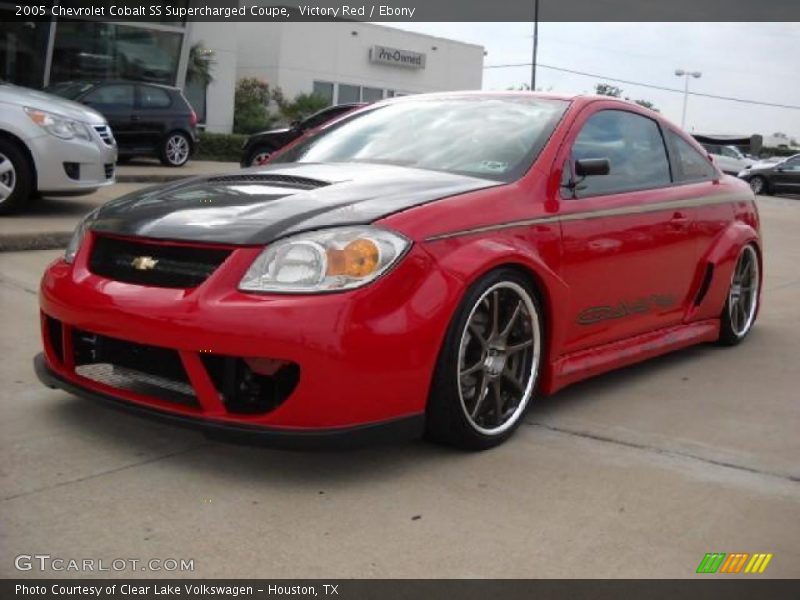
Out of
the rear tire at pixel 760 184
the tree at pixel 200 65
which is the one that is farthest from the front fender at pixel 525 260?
the rear tire at pixel 760 184

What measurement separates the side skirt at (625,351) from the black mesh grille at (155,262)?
1500 mm

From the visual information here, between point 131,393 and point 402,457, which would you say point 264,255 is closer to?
point 131,393

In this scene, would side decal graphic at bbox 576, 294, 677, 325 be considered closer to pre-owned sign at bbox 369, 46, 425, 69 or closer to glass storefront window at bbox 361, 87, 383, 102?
glass storefront window at bbox 361, 87, 383, 102

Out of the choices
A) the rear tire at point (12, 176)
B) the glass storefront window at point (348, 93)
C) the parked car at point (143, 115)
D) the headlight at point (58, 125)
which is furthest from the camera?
the glass storefront window at point (348, 93)

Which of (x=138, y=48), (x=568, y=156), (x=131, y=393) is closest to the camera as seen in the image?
(x=131, y=393)

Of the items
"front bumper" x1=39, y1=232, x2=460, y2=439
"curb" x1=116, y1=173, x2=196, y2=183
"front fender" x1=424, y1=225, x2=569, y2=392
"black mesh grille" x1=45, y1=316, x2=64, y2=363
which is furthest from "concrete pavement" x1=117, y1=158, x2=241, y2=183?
"front bumper" x1=39, y1=232, x2=460, y2=439

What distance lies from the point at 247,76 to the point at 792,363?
3294 cm

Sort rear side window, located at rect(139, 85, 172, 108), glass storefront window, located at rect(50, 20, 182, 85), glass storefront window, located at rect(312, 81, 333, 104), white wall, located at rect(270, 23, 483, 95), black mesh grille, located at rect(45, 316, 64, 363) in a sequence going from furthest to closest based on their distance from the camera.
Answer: glass storefront window, located at rect(312, 81, 333, 104), white wall, located at rect(270, 23, 483, 95), glass storefront window, located at rect(50, 20, 182, 85), rear side window, located at rect(139, 85, 172, 108), black mesh grille, located at rect(45, 316, 64, 363)

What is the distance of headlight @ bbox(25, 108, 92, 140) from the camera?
778 cm

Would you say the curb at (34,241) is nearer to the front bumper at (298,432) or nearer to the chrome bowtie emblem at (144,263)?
the chrome bowtie emblem at (144,263)

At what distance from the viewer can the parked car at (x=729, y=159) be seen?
101ft

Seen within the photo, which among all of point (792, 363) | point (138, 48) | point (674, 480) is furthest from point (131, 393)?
point (138, 48)

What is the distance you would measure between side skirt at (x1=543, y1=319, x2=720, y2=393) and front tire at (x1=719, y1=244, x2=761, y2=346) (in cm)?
14

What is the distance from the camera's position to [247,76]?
35750mm
